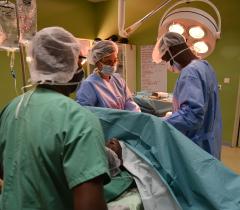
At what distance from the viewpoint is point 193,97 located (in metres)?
1.39

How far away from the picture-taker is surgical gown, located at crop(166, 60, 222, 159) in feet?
4.55

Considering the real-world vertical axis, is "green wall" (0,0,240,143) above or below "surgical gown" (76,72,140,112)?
above

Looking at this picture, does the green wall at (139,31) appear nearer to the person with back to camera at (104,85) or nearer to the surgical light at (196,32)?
the person with back to camera at (104,85)

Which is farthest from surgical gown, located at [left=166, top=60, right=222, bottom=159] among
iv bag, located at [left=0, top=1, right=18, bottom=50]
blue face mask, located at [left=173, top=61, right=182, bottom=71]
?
iv bag, located at [left=0, top=1, right=18, bottom=50]

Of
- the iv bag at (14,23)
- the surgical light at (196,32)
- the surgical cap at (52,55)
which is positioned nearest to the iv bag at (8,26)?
the iv bag at (14,23)

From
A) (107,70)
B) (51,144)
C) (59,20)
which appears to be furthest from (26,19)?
(59,20)

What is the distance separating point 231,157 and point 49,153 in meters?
3.18

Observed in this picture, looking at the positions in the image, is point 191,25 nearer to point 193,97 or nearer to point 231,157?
point 193,97

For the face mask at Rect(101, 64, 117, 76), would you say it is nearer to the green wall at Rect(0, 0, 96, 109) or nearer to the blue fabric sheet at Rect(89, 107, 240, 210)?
the blue fabric sheet at Rect(89, 107, 240, 210)

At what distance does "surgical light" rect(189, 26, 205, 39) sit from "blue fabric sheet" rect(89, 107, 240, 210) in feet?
2.87

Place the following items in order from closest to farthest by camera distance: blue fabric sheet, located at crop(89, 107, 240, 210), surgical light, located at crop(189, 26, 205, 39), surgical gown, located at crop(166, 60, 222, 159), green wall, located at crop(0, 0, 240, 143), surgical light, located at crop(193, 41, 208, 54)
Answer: blue fabric sheet, located at crop(89, 107, 240, 210)
surgical gown, located at crop(166, 60, 222, 159)
surgical light, located at crop(189, 26, 205, 39)
surgical light, located at crop(193, 41, 208, 54)
green wall, located at crop(0, 0, 240, 143)

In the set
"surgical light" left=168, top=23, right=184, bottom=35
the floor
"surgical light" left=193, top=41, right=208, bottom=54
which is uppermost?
"surgical light" left=168, top=23, right=184, bottom=35

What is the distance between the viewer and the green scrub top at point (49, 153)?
0.69 metres

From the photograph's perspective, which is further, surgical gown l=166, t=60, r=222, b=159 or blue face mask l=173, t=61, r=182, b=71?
blue face mask l=173, t=61, r=182, b=71
